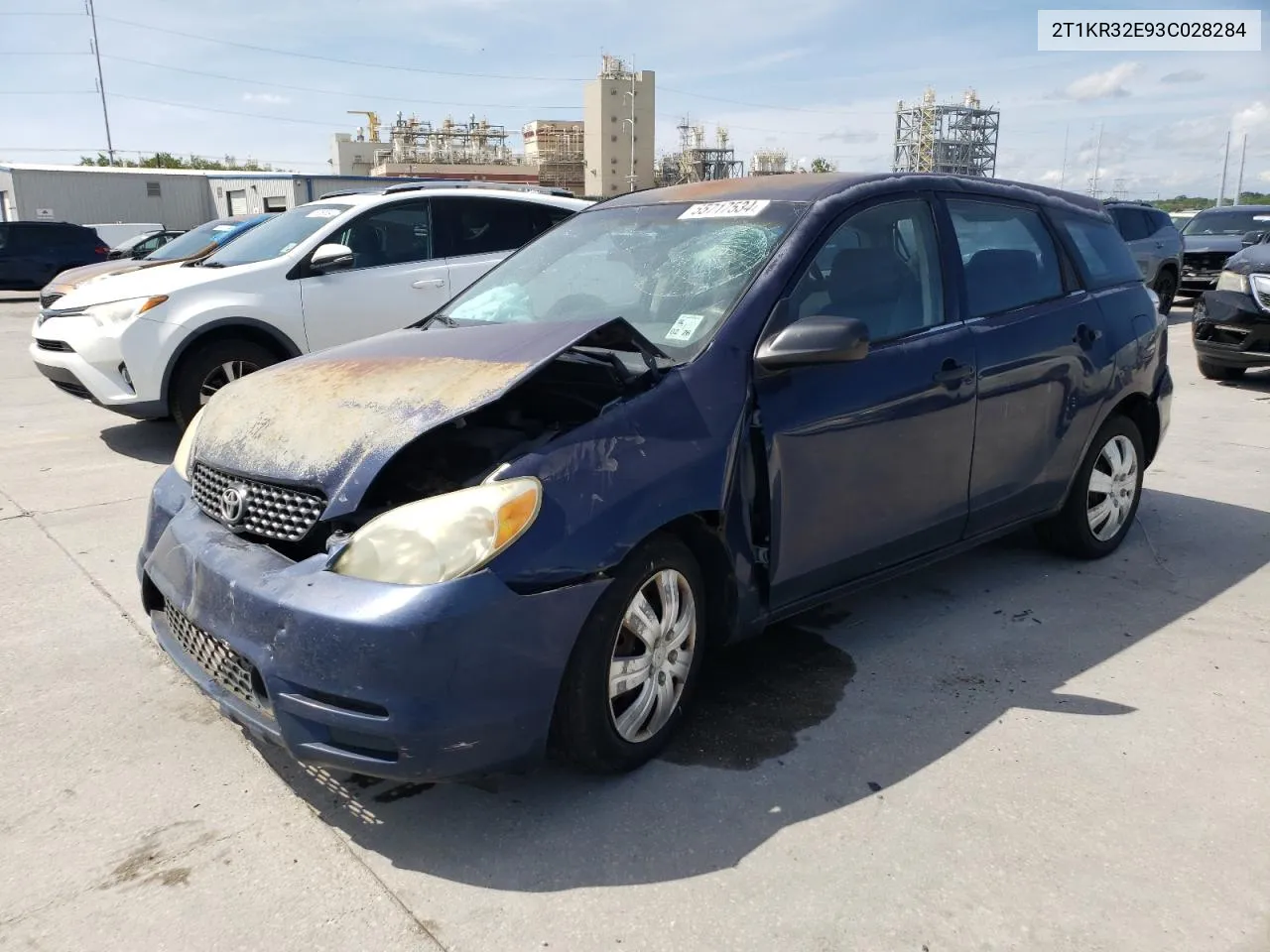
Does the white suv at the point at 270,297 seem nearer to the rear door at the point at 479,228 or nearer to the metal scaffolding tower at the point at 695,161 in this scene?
the rear door at the point at 479,228

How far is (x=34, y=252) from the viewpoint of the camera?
2319 centimetres

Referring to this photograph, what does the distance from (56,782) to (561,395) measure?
1.85 metres

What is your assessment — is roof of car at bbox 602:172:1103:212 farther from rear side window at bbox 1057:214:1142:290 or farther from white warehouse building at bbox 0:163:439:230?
white warehouse building at bbox 0:163:439:230

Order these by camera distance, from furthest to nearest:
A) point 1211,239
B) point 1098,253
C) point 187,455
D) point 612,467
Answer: point 1211,239
point 1098,253
point 187,455
point 612,467

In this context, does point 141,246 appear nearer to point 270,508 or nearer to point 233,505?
point 233,505

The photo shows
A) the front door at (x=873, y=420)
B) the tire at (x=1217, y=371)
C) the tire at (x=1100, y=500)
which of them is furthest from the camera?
the tire at (x=1217, y=371)

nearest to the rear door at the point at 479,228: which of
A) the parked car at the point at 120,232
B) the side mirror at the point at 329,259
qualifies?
the side mirror at the point at 329,259

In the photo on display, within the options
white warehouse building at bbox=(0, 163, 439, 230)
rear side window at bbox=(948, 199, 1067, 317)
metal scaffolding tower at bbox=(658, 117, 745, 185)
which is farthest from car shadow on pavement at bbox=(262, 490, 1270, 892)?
metal scaffolding tower at bbox=(658, 117, 745, 185)

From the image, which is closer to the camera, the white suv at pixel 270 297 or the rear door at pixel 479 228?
the white suv at pixel 270 297

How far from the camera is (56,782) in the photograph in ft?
9.33

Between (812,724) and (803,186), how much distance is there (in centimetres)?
191

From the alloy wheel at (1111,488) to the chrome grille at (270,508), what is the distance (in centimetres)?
353

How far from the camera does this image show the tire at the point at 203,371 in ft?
22.0

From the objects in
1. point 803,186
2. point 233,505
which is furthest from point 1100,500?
point 233,505
